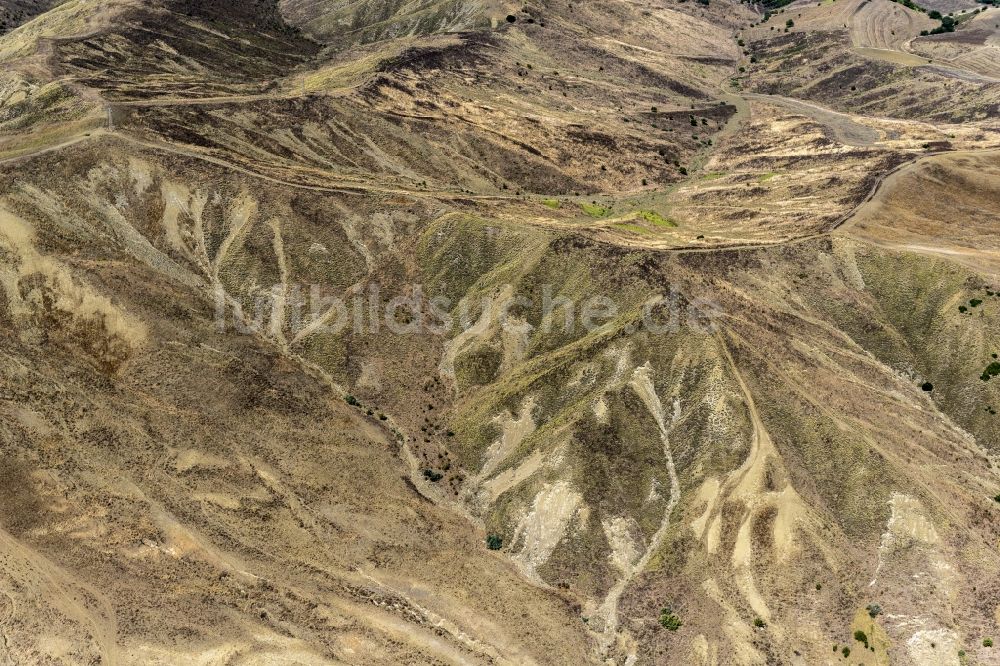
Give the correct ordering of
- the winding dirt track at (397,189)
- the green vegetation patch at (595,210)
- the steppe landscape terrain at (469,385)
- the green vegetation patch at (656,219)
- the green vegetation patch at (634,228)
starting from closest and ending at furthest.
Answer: the steppe landscape terrain at (469,385) → the winding dirt track at (397,189) → the green vegetation patch at (634,228) → the green vegetation patch at (656,219) → the green vegetation patch at (595,210)

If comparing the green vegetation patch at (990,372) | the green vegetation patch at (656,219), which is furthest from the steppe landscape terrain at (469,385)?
the green vegetation patch at (990,372)

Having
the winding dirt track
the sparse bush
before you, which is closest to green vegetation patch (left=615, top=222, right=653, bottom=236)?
the winding dirt track

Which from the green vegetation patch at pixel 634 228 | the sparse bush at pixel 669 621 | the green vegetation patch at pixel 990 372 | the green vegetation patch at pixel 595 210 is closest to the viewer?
the sparse bush at pixel 669 621

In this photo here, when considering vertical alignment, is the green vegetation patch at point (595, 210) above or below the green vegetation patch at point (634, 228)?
above

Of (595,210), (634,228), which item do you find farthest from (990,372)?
(595,210)

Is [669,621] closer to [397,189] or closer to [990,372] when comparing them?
[990,372]

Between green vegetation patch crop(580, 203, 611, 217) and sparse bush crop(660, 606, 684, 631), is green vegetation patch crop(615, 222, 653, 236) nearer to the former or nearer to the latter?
green vegetation patch crop(580, 203, 611, 217)

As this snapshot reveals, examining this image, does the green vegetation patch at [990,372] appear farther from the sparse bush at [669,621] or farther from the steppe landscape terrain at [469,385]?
the sparse bush at [669,621]

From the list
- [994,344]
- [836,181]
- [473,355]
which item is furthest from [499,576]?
[836,181]

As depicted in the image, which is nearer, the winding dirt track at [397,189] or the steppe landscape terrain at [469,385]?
the steppe landscape terrain at [469,385]
